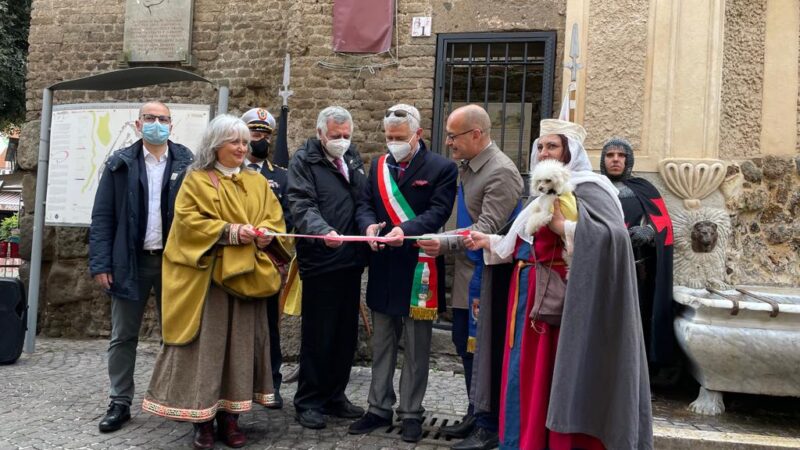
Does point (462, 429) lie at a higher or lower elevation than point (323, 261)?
lower

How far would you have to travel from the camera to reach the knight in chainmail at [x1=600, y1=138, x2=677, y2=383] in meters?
4.97

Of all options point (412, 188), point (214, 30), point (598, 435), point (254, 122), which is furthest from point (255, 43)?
point (598, 435)

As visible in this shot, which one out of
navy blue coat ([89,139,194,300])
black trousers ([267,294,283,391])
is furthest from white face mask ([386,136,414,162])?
black trousers ([267,294,283,391])

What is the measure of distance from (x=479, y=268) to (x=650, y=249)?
199 cm

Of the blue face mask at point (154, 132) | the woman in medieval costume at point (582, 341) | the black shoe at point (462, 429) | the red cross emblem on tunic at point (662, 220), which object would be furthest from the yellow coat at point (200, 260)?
the red cross emblem on tunic at point (662, 220)

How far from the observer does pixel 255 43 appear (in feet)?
26.9

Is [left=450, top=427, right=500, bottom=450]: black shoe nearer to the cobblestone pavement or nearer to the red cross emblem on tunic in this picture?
the cobblestone pavement

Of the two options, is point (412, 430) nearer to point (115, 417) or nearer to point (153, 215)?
point (115, 417)

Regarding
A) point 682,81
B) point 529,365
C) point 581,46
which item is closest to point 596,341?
point 529,365

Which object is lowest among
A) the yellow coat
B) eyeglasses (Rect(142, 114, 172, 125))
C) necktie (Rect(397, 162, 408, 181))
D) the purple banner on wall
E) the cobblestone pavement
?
the cobblestone pavement

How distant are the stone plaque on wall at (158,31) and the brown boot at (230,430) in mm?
5739

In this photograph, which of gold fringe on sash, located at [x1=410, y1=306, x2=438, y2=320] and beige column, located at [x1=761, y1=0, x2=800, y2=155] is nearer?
gold fringe on sash, located at [x1=410, y1=306, x2=438, y2=320]

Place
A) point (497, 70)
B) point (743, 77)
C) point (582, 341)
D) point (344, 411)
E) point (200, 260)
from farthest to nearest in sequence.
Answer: point (497, 70) < point (743, 77) < point (344, 411) < point (200, 260) < point (582, 341)

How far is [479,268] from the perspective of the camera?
12.8 feet
